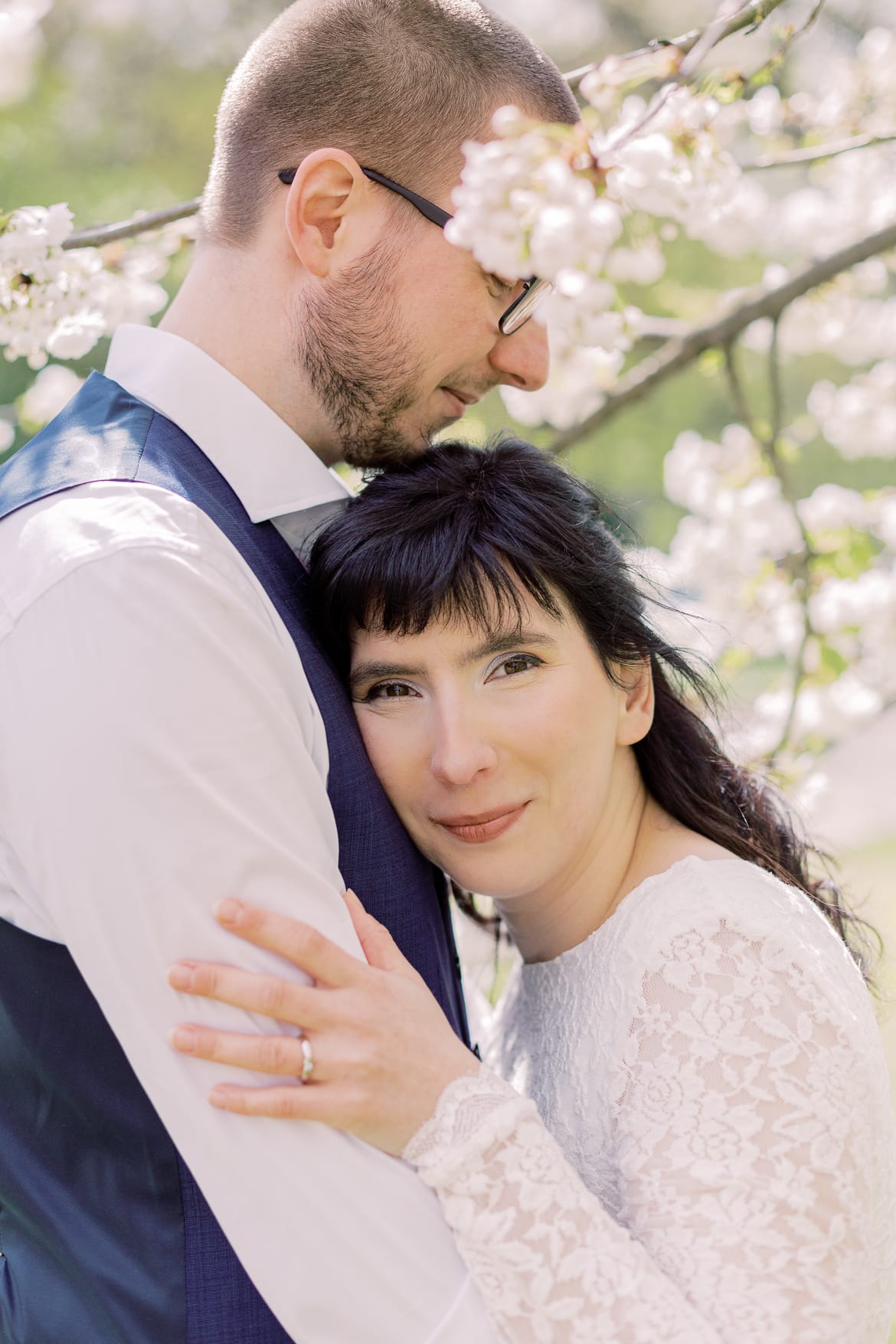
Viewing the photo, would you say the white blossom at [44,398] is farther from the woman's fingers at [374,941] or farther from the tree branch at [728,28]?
the woman's fingers at [374,941]

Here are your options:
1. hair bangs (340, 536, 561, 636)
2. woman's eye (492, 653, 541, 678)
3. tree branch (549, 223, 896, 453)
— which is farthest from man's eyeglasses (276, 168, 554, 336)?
tree branch (549, 223, 896, 453)

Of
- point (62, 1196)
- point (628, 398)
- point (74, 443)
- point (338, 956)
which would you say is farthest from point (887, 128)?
point (62, 1196)

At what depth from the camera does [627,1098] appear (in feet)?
5.10

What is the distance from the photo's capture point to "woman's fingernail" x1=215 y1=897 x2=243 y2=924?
1.24 m

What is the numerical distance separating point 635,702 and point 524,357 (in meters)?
0.61

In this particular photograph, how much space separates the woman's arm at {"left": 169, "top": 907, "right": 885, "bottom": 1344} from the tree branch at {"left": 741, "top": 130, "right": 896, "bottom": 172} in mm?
1697

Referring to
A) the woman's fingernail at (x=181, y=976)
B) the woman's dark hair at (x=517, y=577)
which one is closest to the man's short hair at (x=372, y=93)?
the woman's dark hair at (x=517, y=577)

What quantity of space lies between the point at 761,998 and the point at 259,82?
1.60 meters

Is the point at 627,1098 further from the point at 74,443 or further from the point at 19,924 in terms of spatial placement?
the point at 74,443

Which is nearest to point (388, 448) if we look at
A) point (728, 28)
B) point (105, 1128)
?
point (728, 28)

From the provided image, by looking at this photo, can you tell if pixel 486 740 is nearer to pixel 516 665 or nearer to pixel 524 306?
pixel 516 665

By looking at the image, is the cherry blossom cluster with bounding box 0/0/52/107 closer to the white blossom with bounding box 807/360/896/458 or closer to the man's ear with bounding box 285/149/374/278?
the man's ear with bounding box 285/149/374/278

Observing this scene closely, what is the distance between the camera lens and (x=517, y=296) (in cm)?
200

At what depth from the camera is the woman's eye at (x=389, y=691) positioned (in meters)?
1.81
